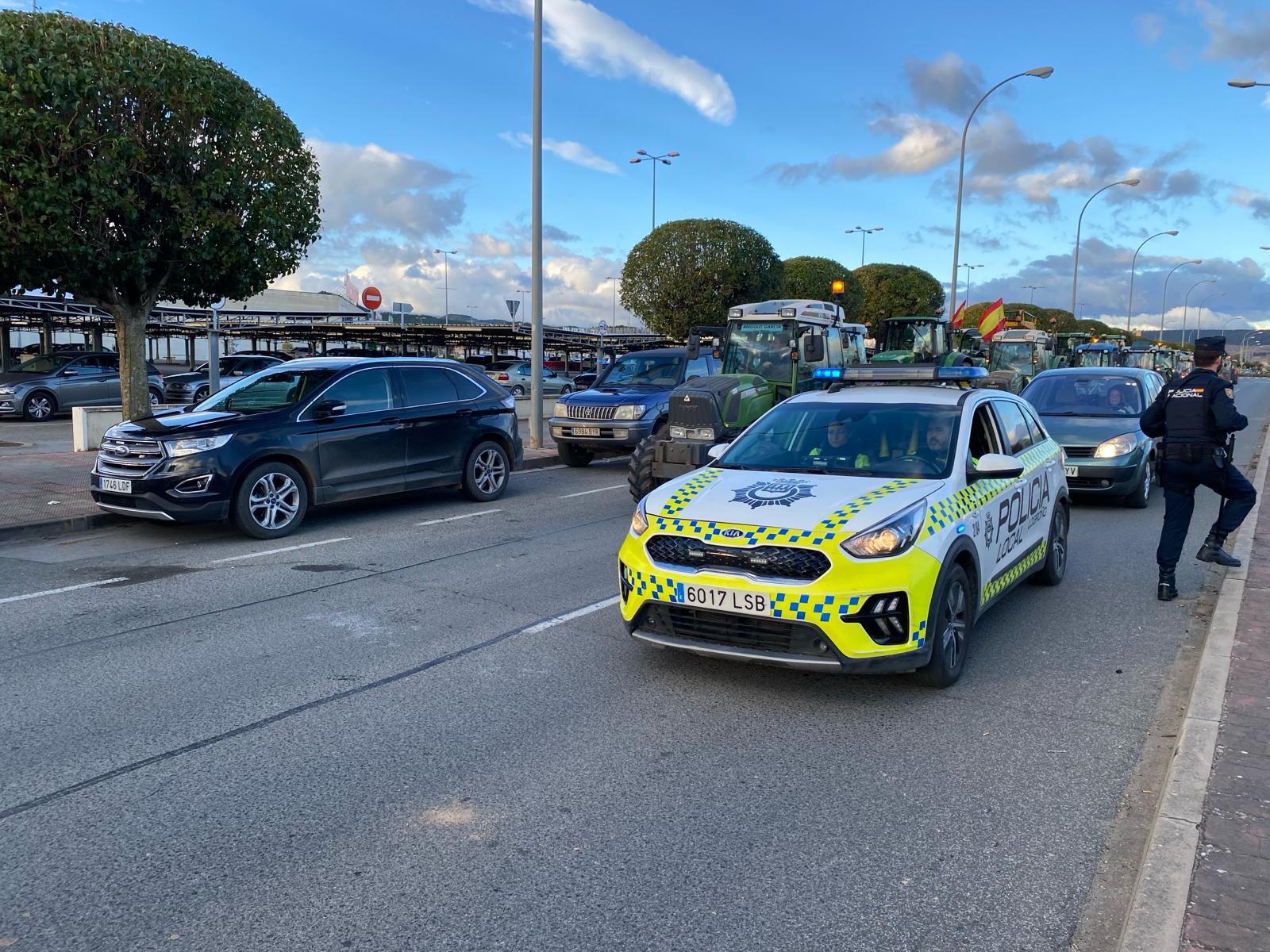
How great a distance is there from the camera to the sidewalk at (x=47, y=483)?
966 cm

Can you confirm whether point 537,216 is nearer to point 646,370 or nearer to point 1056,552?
point 646,370

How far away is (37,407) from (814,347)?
18667mm

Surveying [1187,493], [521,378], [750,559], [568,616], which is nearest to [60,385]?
[521,378]

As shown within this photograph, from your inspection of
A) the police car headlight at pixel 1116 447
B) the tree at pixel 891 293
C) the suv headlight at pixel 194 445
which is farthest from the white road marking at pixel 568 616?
the tree at pixel 891 293

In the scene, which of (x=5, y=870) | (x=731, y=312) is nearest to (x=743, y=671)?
(x=5, y=870)

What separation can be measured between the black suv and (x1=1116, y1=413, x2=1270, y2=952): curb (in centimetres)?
776

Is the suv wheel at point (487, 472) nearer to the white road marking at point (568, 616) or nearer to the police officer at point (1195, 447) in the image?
the white road marking at point (568, 616)

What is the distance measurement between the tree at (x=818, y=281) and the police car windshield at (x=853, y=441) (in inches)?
1687

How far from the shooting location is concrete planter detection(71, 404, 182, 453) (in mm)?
15578

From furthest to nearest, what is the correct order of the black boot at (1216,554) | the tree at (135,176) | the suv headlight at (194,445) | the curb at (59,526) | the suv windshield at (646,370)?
the suv windshield at (646,370)
the tree at (135,176)
the curb at (59,526)
the suv headlight at (194,445)
the black boot at (1216,554)

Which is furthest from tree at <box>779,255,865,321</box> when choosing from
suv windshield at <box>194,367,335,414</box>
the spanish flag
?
suv windshield at <box>194,367,335,414</box>

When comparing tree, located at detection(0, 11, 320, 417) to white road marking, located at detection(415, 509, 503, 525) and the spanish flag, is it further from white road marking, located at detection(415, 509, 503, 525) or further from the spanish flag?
the spanish flag

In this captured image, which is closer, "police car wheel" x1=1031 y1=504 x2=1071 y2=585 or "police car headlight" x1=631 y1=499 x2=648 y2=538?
"police car headlight" x1=631 y1=499 x2=648 y2=538

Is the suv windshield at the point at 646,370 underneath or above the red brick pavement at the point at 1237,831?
above
